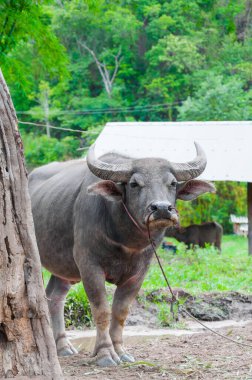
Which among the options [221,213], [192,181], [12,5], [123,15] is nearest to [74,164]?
[192,181]

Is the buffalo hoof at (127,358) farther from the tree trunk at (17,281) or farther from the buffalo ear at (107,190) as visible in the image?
the tree trunk at (17,281)

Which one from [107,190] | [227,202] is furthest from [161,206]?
[227,202]

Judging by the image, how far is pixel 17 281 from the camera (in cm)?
426

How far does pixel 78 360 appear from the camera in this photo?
20.0 feet

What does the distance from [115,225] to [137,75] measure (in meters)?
39.8

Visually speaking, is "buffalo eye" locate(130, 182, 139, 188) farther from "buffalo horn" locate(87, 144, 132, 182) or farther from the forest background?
the forest background

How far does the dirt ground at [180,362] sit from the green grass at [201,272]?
2417 mm

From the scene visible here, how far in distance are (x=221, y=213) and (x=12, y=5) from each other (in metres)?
22.7

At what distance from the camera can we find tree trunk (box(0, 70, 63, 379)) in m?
4.24

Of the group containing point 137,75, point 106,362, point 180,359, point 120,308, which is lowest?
point 137,75

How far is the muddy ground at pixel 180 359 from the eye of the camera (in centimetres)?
530

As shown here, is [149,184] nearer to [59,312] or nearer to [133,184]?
[133,184]

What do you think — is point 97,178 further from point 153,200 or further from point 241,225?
point 241,225

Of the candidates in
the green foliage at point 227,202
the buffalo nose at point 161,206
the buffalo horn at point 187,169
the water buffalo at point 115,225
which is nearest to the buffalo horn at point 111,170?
the water buffalo at point 115,225
